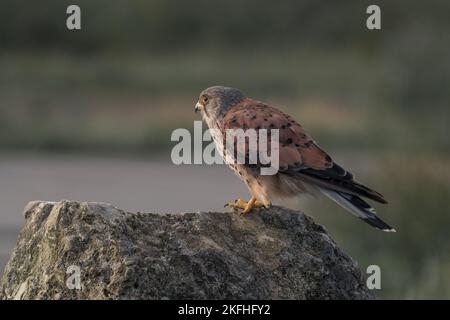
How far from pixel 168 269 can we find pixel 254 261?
0.42m

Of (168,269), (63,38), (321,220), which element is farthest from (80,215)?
(63,38)

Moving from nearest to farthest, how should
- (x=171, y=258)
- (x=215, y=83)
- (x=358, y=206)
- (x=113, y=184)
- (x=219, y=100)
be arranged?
(x=171, y=258)
(x=358, y=206)
(x=219, y=100)
(x=113, y=184)
(x=215, y=83)

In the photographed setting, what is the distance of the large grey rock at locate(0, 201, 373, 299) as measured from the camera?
173 inches

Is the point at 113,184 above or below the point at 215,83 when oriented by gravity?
below

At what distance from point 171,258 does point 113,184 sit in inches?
602

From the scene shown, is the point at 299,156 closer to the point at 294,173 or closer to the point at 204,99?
the point at 294,173

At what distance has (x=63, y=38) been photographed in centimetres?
3034

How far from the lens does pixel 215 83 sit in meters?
26.0

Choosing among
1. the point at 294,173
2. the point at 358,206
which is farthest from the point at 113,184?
the point at 358,206

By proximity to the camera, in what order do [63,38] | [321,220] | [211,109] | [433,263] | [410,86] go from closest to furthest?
1. [211,109]
2. [433,263]
3. [321,220]
4. [410,86]
5. [63,38]

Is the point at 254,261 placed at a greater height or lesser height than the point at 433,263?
greater

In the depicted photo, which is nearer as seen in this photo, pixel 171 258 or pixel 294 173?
pixel 171 258

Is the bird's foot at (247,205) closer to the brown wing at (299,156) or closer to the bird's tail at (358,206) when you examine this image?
the brown wing at (299,156)
